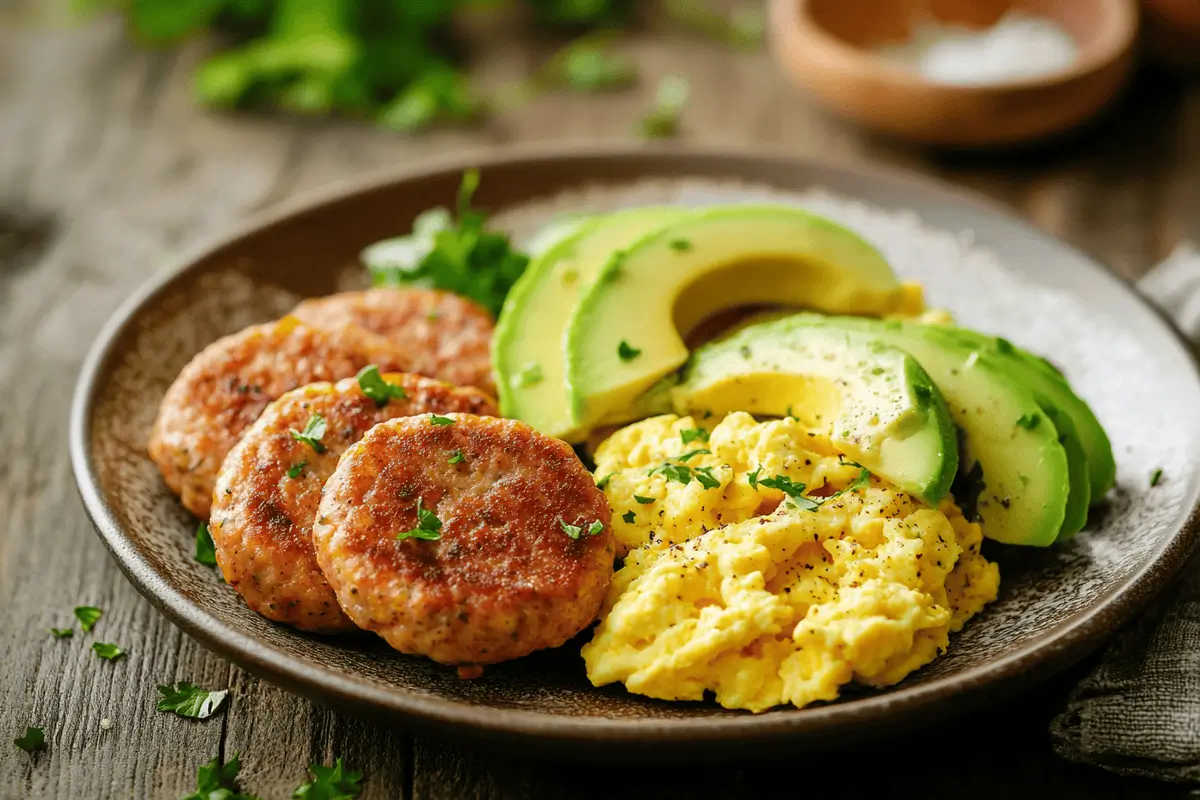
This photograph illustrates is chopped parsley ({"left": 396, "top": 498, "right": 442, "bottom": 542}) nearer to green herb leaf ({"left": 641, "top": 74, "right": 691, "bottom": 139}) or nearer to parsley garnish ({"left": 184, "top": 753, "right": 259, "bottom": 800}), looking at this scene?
parsley garnish ({"left": 184, "top": 753, "right": 259, "bottom": 800})

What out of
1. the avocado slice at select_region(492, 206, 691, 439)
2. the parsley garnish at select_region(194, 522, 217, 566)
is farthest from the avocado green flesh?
the parsley garnish at select_region(194, 522, 217, 566)

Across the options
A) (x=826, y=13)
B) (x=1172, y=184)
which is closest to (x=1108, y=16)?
(x=1172, y=184)

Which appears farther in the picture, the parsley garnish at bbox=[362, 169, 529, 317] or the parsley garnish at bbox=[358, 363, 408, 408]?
the parsley garnish at bbox=[362, 169, 529, 317]

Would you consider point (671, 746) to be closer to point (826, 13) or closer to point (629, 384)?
point (629, 384)

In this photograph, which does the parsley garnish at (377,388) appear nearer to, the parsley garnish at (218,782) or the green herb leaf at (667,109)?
the parsley garnish at (218,782)

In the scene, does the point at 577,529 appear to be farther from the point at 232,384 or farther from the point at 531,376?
the point at 232,384

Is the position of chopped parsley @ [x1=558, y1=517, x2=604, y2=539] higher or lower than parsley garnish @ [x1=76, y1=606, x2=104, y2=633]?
higher
